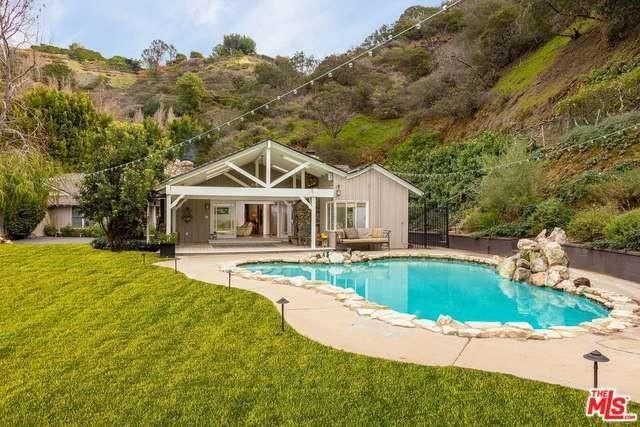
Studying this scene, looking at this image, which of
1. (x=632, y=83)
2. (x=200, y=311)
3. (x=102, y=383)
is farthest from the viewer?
(x=632, y=83)

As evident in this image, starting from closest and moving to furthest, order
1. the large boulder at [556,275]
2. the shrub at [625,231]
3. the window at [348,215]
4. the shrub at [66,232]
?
the large boulder at [556,275] → the shrub at [625,231] → the window at [348,215] → the shrub at [66,232]

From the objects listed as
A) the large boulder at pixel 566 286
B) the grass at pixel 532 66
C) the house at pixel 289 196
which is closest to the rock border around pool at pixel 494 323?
the large boulder at pixel 566 286

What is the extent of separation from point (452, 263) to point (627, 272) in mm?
5148

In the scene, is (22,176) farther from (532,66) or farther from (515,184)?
(532,66)

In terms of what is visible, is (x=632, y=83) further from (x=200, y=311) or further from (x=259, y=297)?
(x=200, y=311)

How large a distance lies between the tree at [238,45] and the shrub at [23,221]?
55.5 meters

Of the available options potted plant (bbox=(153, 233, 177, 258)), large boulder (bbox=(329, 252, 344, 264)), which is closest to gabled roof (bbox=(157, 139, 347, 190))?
potted plant (bbox=(153, 233, 177, 258))

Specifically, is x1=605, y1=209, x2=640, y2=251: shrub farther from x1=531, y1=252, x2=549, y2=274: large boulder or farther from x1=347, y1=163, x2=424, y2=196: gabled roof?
x1=347, y1=163, x2=424, y2=196: gabled roof

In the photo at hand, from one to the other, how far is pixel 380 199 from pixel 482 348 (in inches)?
505

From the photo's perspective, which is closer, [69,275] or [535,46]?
[69,275]

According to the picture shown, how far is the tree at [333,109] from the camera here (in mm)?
36250

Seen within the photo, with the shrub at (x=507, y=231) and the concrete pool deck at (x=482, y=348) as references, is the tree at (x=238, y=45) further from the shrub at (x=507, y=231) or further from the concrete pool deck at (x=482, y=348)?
the concrete pool deck at (x=482, y=348)

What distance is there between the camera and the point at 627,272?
30.8 feet

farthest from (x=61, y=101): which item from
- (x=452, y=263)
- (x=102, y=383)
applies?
(x=102, y=383)
